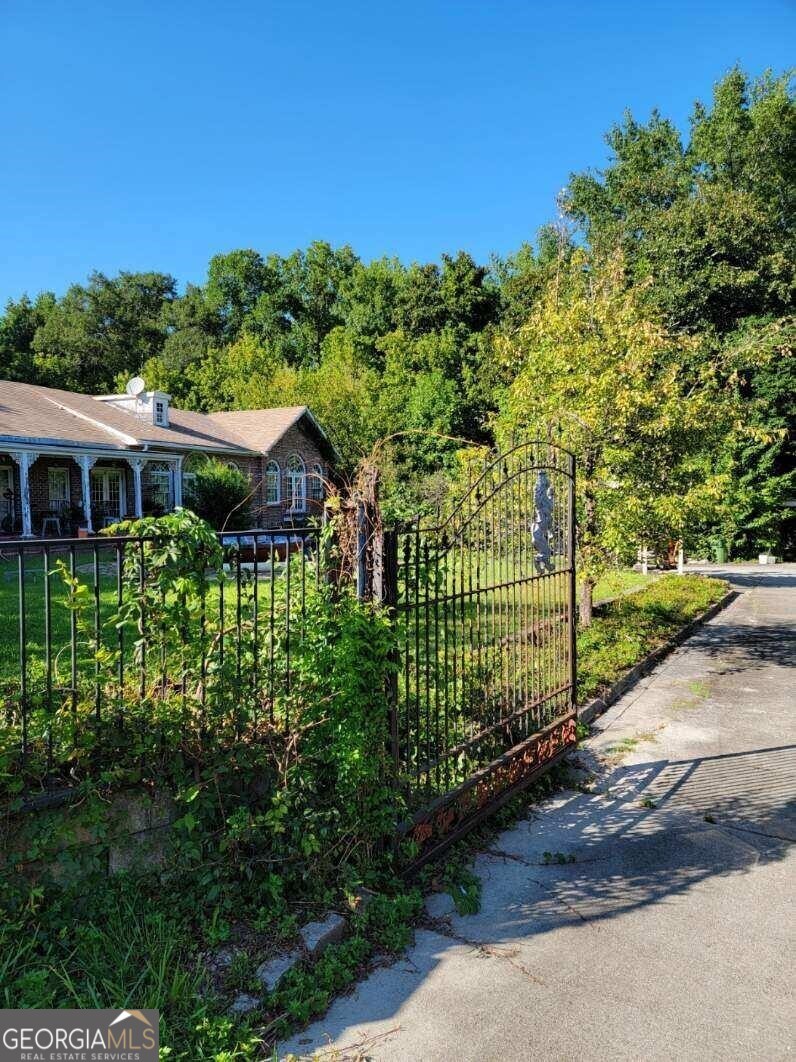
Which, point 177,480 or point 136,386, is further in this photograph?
point 136,386

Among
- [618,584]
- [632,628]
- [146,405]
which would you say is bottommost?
[632,628]

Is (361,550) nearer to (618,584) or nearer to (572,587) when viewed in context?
(572,587)

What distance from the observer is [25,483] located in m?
18.1

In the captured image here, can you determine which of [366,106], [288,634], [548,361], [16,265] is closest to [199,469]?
[366,106]

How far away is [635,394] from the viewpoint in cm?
876

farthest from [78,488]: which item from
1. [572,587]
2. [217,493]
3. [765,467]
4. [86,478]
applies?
[765,467]

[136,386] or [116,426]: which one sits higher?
[136,386]

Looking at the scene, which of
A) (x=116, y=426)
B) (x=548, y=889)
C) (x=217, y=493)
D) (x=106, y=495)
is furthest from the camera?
(x=106, y=495)

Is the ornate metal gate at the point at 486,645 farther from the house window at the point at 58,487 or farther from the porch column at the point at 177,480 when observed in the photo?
the porch column at the point at 177,480

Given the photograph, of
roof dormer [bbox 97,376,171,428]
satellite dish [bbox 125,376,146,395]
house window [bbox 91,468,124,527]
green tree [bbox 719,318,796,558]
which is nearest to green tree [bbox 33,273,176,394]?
roof dormer [bbox 97,376,171,428]

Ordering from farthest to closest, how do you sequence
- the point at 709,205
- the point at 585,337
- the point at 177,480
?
the point at 709,205
the point at 177,480
the point at 585,337

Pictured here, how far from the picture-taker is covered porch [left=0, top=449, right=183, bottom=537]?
63.8 feet

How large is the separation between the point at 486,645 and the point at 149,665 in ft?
7.92

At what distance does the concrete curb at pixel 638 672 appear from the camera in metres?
6.79
